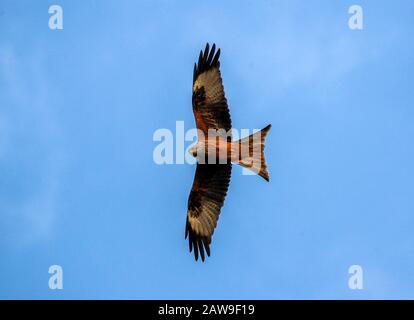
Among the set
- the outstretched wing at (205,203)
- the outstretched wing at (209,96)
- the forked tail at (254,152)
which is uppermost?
the outstretched wing at (209,96)

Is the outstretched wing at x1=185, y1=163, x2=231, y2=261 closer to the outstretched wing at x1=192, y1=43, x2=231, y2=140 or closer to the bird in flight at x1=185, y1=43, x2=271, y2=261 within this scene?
the bird in flight at x1=185, y1=43, x2=271, y2=261

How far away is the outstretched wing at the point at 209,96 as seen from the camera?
12656 millimetres

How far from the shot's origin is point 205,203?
43.2 ft

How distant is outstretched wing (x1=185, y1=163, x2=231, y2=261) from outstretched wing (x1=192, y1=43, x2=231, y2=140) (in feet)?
2.26

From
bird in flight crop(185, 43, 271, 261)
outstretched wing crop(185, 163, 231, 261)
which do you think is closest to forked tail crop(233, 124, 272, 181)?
bird in flight crop(185, 43, 271, 261)

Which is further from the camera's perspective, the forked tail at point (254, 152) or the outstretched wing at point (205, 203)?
the outstretched wing at point (205, 203)

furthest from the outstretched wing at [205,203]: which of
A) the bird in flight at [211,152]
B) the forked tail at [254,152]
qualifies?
the forked tail at [254,152]

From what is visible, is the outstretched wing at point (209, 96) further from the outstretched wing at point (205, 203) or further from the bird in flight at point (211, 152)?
the outstretched wing at point (205, 203)

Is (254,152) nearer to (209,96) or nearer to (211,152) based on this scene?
(211,152)

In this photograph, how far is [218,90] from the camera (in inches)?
504

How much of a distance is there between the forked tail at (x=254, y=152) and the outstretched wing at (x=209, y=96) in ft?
1.12
